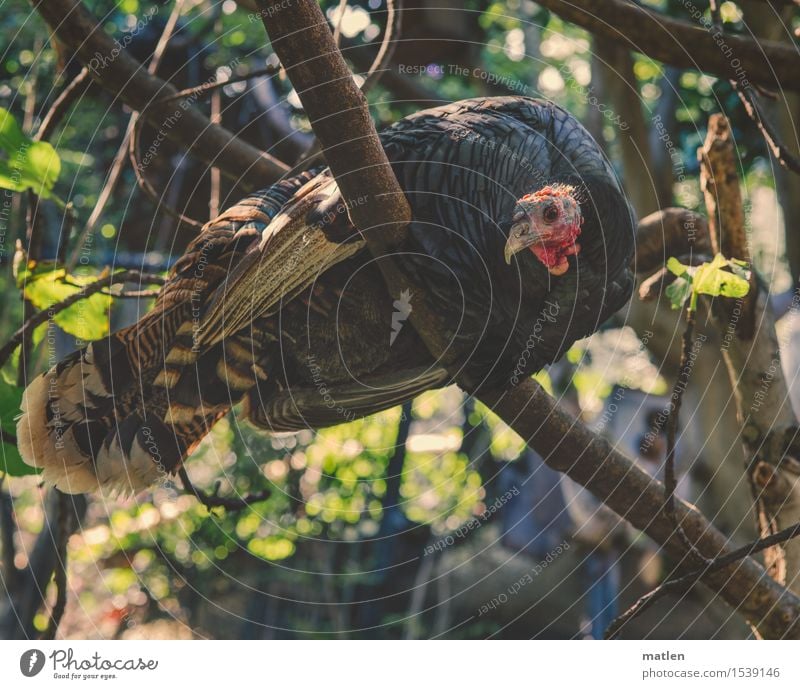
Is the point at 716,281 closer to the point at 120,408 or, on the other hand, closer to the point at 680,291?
the point at 680,291

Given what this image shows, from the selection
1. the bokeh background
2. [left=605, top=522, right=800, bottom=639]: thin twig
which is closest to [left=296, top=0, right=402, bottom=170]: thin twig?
the bokeh background

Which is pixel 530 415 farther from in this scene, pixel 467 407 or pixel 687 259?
pixel 467 407

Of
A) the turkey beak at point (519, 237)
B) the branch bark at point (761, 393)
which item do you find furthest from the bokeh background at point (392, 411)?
the turkey beak at point (519, 237)

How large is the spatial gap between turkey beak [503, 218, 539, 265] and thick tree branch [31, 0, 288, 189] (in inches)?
13.8

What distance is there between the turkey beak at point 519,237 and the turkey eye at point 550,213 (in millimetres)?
13

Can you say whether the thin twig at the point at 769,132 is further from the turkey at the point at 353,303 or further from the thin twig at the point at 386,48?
the thin twig at the point at 386,48

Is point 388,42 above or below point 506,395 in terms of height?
above

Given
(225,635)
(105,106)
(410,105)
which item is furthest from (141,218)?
(225,635)

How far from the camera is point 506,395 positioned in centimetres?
72

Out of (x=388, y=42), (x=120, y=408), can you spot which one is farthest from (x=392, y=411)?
(x=388, y=42)

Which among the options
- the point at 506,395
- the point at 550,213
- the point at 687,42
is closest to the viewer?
the point at 550,213

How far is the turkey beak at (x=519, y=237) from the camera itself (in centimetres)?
62

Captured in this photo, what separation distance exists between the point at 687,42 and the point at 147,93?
1.85ft
